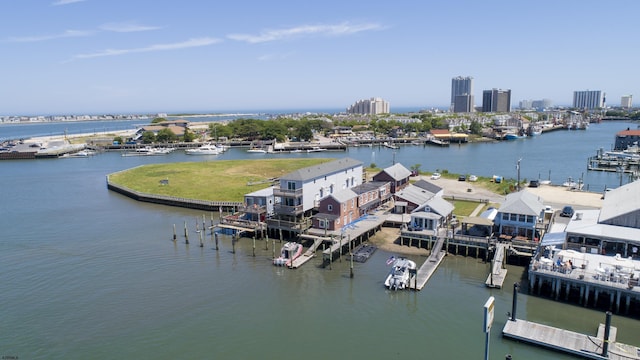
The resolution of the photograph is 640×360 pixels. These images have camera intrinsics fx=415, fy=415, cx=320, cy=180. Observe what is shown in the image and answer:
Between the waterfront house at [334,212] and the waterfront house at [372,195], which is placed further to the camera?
the waterfront house at [372,195]

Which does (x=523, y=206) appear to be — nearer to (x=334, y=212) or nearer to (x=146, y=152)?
(x=334, y=212)

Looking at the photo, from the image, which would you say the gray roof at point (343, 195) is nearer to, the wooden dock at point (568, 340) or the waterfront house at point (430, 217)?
the waterfront house at point (430, 217)

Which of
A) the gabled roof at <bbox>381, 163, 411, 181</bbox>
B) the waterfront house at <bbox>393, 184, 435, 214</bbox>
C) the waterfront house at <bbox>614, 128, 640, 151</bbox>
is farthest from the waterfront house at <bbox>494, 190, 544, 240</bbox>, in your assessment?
the waterfront house at <bbox>614, 128, 640, 151</bbox>

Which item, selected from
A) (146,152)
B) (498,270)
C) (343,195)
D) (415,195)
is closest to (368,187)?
(415,195)

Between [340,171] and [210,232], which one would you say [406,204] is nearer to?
[340,171]

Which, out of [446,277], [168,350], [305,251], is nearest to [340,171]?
[305,251]

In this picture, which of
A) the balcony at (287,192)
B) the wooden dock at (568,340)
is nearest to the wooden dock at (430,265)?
the wooden dock at (568,340)
